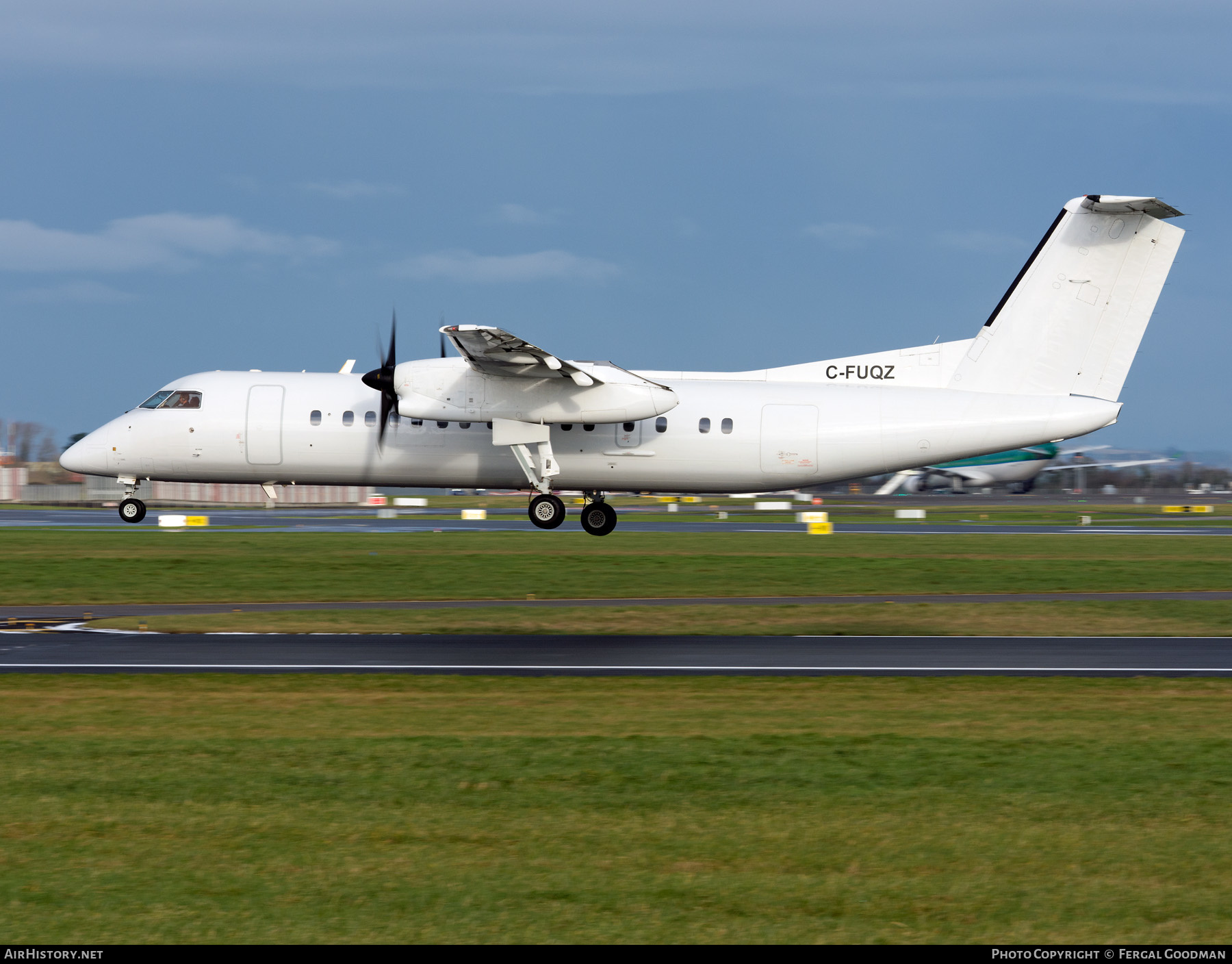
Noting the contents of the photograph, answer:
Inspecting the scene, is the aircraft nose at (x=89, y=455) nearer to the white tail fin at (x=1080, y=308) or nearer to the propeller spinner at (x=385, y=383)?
the propeller spinner at (x=385, y=383)

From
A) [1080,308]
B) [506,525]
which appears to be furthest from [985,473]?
[1080,308]

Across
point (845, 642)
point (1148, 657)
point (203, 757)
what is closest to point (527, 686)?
point (203, 757)

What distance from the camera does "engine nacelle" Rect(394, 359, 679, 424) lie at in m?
29.2

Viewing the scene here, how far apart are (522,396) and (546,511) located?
341cm

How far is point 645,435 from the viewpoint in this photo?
30.4 metres

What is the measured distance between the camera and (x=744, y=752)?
12.1m

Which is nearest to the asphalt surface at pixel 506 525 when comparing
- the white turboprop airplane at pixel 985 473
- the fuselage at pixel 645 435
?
the fuselage at pixel 645 435

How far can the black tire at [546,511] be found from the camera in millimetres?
31328

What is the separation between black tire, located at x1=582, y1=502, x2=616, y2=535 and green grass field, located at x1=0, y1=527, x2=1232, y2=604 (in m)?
1.23

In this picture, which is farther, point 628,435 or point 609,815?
point 628,435

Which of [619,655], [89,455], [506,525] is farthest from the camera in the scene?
[506,525]

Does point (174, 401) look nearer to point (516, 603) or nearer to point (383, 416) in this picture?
point (383, 416)

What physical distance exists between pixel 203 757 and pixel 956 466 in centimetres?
10813

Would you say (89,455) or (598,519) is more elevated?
(89,455)
